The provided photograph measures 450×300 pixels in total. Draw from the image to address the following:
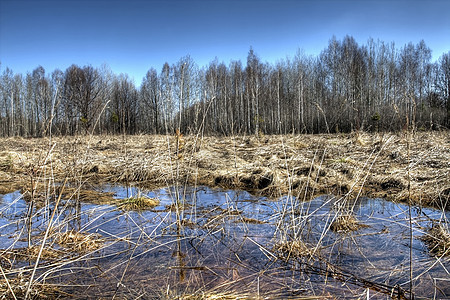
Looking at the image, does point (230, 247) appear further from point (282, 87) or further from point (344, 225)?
point (282, 87)

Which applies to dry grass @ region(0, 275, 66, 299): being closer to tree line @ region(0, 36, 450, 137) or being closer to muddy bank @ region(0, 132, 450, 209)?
muddy bank @ region(0, 132, 450, 209)

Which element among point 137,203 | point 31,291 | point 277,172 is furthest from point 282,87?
point 31,291

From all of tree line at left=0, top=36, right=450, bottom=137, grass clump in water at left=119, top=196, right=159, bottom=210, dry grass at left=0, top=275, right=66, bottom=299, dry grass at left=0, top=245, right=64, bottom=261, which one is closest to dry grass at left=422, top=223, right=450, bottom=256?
dry grass at left=0, top=275, right=66, bottom=299

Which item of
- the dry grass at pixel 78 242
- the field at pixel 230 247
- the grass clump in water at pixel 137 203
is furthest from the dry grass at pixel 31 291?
the grass clump in water at pixel 137 203

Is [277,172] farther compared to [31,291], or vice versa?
[277,172]

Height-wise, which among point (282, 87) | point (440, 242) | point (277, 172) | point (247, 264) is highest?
point (282, 87)

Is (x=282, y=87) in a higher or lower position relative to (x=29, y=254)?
higher

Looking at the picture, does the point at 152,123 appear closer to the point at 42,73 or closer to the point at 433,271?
the point at 42,73

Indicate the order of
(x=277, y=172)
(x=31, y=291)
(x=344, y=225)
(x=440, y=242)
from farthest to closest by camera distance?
(x=277, y=172) < (x=344, y=225) < (x=440, y=242) < (x=31, y=291)

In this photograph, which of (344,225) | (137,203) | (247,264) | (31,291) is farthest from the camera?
(137,203)

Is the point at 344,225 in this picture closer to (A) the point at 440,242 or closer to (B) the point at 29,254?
(A) the point at 440,242

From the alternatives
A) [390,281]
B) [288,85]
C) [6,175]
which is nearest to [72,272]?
[390,281]

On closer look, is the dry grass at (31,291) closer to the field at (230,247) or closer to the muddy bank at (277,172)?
the field at (230,247)

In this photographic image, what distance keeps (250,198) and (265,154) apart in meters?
3.91
